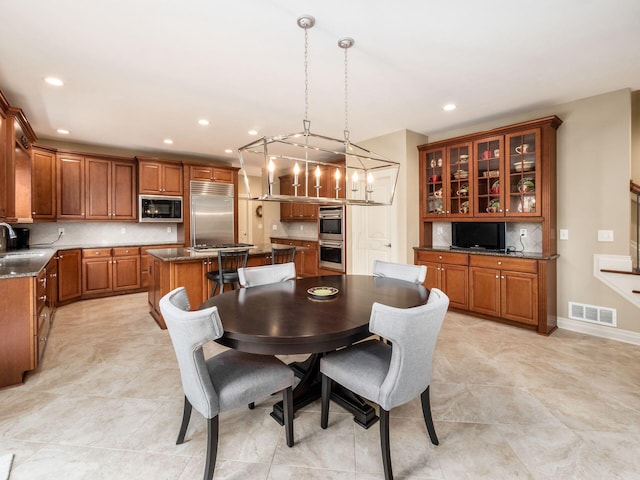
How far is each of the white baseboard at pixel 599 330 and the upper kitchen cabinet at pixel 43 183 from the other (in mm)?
6918

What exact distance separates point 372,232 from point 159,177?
3815mm

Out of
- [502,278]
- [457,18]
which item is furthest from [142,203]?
[502,278]

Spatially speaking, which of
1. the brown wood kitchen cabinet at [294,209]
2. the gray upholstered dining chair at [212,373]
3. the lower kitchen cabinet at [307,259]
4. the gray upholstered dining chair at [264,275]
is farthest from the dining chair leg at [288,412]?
the brown wood kitchen cabinet at [294,209]

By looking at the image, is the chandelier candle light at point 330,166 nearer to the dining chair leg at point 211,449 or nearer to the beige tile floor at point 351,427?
the dining chair leg at point 211,449

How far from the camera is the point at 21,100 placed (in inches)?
134

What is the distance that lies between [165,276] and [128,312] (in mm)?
1254

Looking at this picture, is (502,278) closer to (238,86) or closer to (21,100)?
(238,86)

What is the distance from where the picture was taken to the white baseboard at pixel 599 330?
3211 mm

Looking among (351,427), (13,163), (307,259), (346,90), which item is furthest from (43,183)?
(351,427)

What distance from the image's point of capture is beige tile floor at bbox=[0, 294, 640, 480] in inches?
63.6

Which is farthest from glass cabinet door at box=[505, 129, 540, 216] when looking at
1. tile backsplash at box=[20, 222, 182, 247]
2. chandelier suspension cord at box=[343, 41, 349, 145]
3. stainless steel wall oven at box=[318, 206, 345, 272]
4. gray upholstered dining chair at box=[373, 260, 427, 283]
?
tile backsplash at box=[20, 222, 182, 247]

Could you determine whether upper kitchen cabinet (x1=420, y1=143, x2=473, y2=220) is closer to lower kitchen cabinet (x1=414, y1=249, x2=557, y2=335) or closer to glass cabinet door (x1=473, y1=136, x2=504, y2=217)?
glass cabinet door (x1=473, y1=136, x2=504, y2=217)

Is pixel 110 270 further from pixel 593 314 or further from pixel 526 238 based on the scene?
pixel 593 314

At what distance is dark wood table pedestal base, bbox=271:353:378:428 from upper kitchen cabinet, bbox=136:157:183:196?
14.6ft
